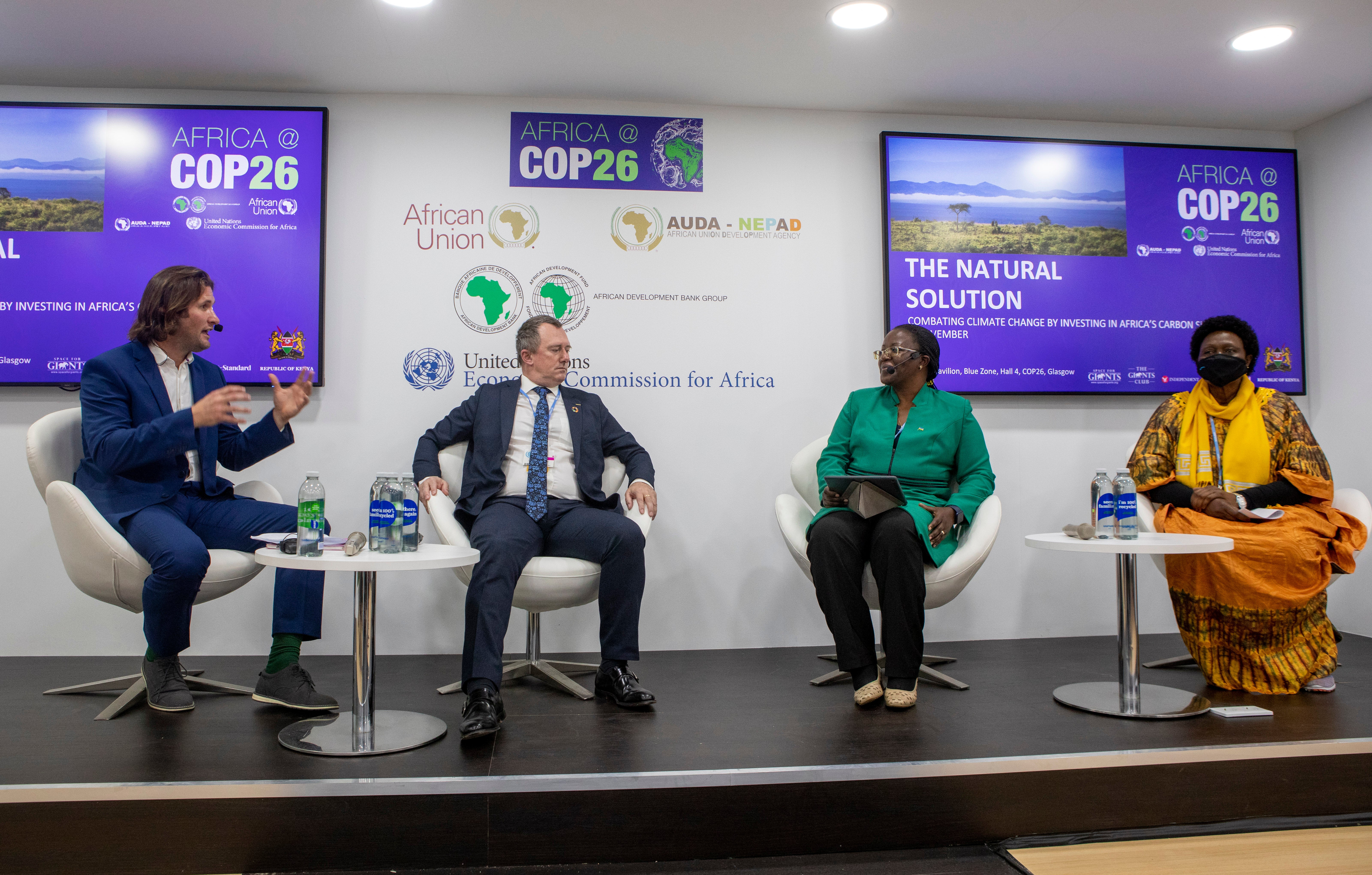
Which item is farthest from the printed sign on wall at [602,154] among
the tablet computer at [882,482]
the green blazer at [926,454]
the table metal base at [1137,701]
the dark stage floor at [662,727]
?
the table metal base at [1137,701]

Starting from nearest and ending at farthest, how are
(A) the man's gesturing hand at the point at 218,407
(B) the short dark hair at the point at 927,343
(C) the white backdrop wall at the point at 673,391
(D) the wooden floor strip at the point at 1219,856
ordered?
1. (D) the wooden floor strip at the point at 1219,856
2. (A) the man's gesturing hand at the point at 218,407
3. (B) the short dark hair at the point at 927,343
4. (C) the white backdrop wall at the point at 673,391

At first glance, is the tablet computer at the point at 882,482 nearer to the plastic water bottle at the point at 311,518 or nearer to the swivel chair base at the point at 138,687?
the plastic water bottle at the point at 311,518

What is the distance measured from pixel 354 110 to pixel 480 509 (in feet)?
6.68

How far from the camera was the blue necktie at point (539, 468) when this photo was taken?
2.89 metres

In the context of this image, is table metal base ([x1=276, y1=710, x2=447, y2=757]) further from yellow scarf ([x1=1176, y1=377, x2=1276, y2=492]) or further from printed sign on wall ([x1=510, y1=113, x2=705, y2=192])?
yellow scarf ([x1=1176, y1=377, x2=1276, y2=492])

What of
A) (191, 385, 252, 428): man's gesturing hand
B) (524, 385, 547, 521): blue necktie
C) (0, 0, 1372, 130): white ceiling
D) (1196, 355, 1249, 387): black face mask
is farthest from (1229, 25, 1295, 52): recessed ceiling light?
(191, 385, 252, 428): man's gesturing hand

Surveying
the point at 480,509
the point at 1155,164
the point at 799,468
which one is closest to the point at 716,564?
the point at 799,468

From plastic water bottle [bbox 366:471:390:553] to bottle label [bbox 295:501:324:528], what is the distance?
0.40 ft

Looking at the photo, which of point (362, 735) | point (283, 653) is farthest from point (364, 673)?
point (283, 653)

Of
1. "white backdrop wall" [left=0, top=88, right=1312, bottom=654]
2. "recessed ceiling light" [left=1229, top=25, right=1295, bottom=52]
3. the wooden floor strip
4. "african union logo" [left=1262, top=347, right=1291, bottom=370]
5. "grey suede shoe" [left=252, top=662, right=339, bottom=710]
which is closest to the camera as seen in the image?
the wooden floor strip

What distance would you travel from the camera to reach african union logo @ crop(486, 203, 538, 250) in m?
3.73

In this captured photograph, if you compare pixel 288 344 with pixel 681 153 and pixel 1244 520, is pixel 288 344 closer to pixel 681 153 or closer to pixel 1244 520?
pixel 681 153

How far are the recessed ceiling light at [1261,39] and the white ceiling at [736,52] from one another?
4cm

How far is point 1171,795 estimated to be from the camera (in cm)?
→ 213
